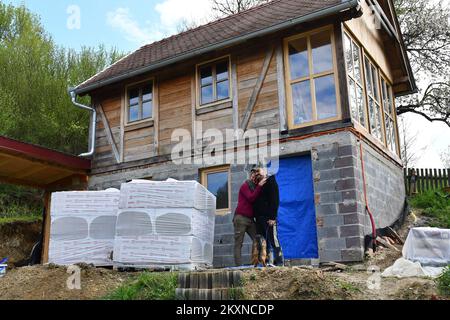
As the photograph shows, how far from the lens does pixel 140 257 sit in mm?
7555

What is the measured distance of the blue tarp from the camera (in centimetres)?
906

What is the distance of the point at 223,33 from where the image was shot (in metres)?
11.3

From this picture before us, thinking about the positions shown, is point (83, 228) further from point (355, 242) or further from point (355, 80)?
point (355, 80)

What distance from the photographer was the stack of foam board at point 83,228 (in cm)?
838

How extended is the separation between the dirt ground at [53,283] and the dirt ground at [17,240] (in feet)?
25.0

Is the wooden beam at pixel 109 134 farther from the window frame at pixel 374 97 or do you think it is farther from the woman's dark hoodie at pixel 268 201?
the window frame at pixel 374 97

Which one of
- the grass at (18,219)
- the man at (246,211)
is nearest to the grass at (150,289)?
the man at (246,211)

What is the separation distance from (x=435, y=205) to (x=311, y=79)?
20.9 feet

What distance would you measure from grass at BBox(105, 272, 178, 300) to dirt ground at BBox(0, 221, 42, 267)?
358 inches

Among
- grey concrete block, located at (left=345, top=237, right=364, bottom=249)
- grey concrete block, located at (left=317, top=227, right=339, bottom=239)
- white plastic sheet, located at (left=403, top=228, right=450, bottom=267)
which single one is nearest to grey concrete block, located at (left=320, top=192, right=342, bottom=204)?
grey concrete block, located at (left=317, top=227, right=339, bottom=239)

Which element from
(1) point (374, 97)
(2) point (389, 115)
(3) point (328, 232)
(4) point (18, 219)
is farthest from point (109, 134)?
(2) point (389, 115)

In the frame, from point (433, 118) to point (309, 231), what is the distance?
14297 millimetres

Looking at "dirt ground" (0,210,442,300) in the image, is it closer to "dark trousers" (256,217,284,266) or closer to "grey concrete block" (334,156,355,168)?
"dark trousers" (256,217,284,266)
